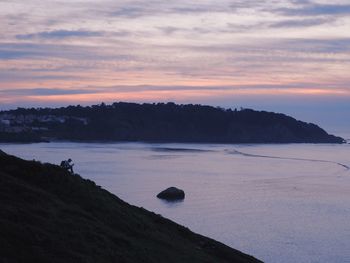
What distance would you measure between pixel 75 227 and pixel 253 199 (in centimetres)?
3192

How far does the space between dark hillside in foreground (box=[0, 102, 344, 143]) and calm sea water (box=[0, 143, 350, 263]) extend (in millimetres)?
61356

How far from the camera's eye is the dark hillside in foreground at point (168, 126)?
474 feet

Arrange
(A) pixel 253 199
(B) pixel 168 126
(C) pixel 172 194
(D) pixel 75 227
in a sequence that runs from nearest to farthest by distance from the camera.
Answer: (D) pixel 75 227
(C) pixel 172 194
(A) pixel 253 199
(B) pixel 168 126

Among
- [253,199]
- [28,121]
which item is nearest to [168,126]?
[28,121]

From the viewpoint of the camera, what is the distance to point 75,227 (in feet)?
44.1

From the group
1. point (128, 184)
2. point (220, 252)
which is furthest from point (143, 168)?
point (220, 252)

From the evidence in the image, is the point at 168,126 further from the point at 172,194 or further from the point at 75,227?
the point at 75,227

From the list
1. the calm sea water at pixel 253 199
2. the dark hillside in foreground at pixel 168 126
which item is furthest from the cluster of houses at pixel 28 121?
the calm sea water at pixel 253 199

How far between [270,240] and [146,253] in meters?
15.3

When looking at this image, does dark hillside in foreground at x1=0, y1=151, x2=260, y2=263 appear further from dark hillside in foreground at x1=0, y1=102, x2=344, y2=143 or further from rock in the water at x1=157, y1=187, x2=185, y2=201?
dark hillside in foreground at x1=0, y1=102, x2=344, y2=143

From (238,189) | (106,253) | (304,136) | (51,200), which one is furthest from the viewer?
(304,136)

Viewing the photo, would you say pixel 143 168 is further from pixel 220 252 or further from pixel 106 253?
pixel 106 253

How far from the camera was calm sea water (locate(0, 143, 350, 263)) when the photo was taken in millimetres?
28031

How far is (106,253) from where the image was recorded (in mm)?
12594
